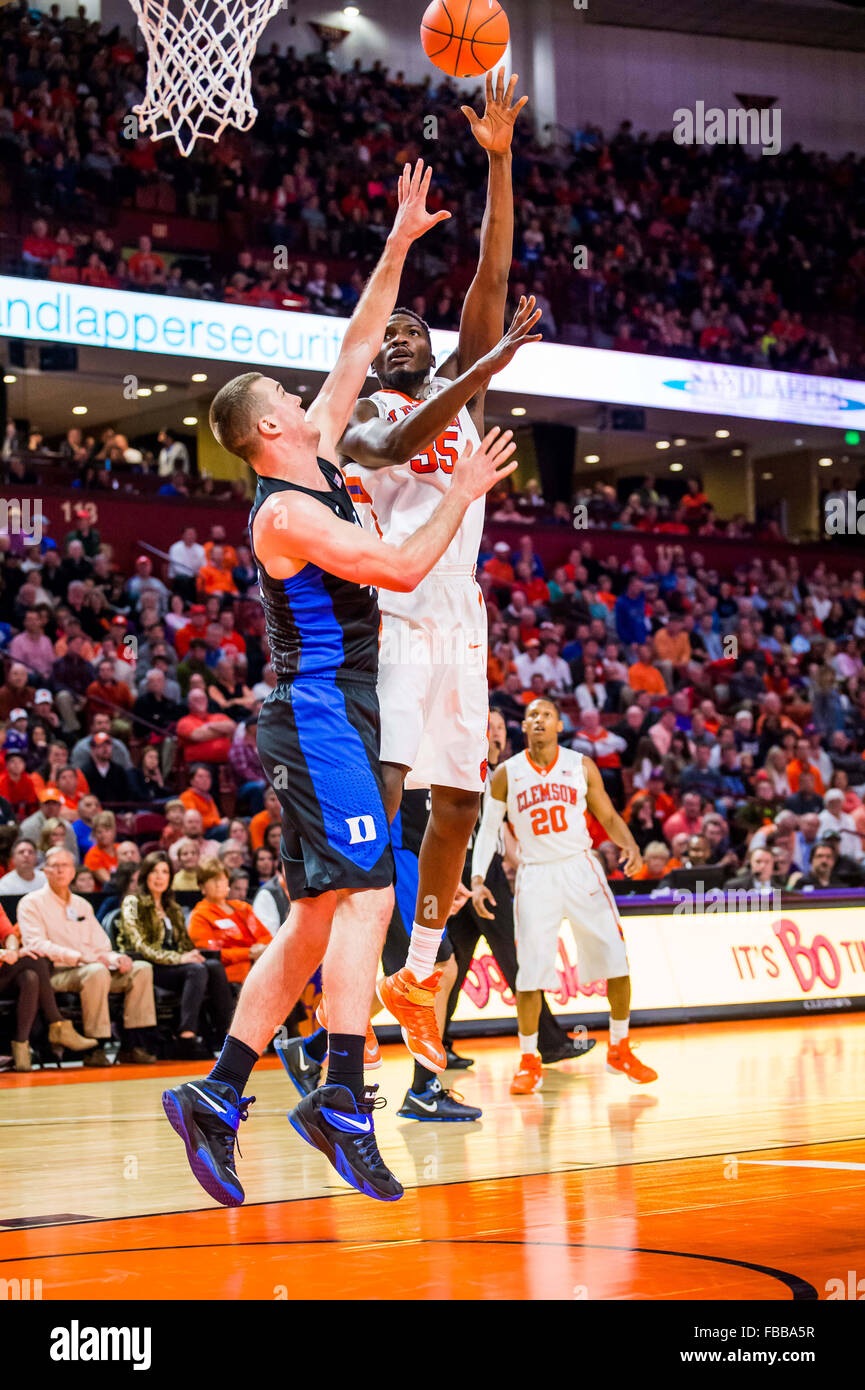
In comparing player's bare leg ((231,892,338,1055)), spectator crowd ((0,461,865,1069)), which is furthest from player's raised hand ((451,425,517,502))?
spectator crowd ((0,461,865,1069))

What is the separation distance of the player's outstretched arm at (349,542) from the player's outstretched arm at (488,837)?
16.9ft

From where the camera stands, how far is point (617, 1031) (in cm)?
892

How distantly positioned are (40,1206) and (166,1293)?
1.63m

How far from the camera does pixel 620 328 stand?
22594mm

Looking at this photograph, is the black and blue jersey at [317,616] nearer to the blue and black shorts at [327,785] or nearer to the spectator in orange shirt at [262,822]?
the blue and black shorts at [327,785]

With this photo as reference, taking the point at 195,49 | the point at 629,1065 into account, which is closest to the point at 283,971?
the point at 629,1065

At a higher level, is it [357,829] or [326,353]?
[326,353]

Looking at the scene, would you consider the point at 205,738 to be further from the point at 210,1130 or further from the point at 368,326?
the point at 210,1130

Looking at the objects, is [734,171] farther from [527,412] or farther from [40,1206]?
[40,1206]

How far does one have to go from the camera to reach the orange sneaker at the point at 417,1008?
221 inches

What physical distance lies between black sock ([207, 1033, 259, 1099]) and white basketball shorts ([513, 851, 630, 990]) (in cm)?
483

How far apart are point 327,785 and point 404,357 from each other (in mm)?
2152

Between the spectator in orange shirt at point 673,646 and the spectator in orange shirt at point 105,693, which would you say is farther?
the spectator in orange shirt at point 673,646
